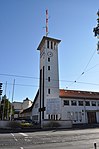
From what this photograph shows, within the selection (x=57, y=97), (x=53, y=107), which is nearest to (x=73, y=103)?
(x=57, y=97)

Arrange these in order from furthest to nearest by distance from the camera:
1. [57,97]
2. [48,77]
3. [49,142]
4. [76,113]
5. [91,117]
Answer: [91,117] < [48,77] < [76,113] < [57,97] < [49,142]

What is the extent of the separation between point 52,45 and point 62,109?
693 inches

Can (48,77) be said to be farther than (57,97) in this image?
Yes

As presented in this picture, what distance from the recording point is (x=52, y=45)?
164 feet

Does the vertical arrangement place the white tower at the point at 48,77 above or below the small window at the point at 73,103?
above

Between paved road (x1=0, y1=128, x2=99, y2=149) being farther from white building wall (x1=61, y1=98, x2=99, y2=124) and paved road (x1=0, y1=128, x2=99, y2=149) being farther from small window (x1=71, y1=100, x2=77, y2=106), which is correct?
small window (x1=71, y1=100, x2=77, y2=106)

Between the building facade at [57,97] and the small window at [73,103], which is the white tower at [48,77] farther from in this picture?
the small window at [73,103]

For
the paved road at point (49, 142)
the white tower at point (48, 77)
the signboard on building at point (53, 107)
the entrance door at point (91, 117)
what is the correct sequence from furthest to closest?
the entrance door at point (91, 117) < the white tower at point (48, 77) < the signboard on building at point (53, 107) < the paved road at point (49, 142)

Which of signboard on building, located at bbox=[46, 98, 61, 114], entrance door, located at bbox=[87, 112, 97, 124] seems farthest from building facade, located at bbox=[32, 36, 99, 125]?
signboard on building, located at bbox=[46, 98, 61, 114]

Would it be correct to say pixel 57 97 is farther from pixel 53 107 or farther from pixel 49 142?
pixel 49 142

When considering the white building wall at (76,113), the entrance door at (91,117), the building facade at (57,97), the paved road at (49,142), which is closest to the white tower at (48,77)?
the building facade at (57,97)

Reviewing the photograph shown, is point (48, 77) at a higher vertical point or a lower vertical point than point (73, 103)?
higher

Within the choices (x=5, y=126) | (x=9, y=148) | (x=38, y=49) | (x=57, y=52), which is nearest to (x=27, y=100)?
(x=38, y=49)

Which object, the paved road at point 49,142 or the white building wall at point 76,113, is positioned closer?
the paved road at point 49,142
